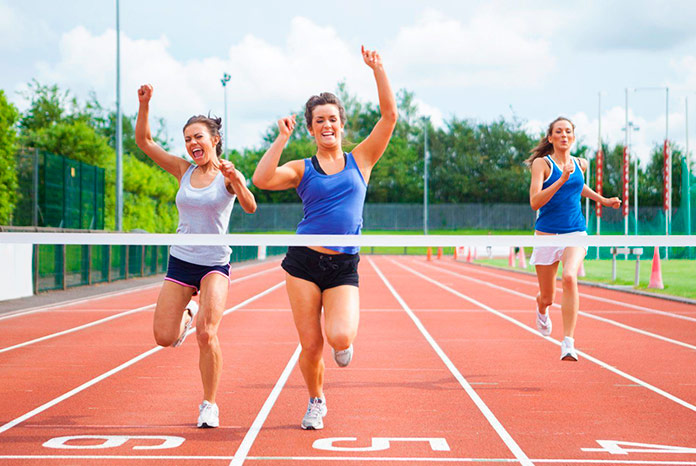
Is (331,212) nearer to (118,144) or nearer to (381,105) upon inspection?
(381,105)

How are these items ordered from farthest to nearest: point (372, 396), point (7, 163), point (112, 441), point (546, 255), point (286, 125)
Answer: point (7, 163) → point (546, 255) → point (372, 396) → point (112, 441) → point (286, 125)

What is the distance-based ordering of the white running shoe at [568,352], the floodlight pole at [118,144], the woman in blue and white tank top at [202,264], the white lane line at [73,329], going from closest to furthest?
the woman in blue and white tank top at [202,264] < the white running shoe at [568,352] < the white lane line at [73,329] < the floodlight pole at [118,144]

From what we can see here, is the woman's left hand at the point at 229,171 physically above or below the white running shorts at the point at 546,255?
above

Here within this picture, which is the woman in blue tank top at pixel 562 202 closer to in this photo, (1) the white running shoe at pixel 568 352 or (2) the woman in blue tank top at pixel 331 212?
(1) the white running shoe at pixel 568 352

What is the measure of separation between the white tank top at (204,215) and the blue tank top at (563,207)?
9.40ft

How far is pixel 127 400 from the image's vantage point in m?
6.78

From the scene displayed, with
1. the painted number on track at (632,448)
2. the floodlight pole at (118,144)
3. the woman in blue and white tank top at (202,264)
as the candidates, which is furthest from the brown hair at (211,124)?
the floodlight pole at (118,144)

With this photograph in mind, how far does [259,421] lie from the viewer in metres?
5.93

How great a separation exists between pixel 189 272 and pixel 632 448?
9.97 feet

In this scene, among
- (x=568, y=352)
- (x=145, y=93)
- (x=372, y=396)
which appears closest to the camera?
(x=145, y=93)

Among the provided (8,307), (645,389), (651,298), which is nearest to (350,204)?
(645,389)

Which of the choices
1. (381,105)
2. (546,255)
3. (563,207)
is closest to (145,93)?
(381,105)

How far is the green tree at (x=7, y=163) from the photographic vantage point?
76.6ft

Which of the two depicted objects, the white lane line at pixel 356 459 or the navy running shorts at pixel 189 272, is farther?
the navy running shorts at pixel 189 272
